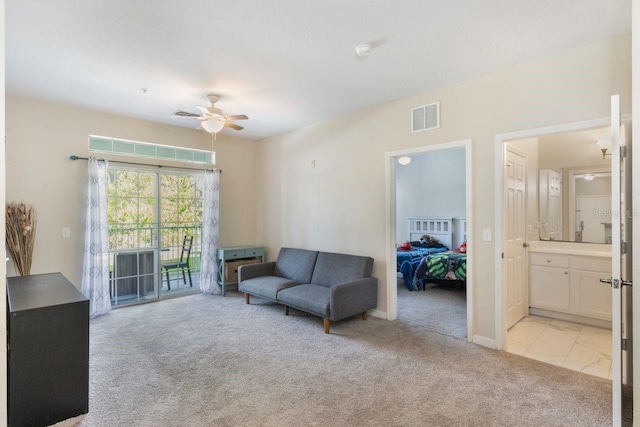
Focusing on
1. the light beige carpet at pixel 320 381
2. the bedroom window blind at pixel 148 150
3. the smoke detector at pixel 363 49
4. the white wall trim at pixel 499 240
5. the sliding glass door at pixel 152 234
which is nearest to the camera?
the light beige carpet at pixel 320 381

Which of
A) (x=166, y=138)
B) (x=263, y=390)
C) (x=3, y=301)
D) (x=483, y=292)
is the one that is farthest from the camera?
(x=166, y=138)

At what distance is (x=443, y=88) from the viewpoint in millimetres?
3574

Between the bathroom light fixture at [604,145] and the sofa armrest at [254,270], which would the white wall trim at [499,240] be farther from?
the sofa armrest at [254,270]

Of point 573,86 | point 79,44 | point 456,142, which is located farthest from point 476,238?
point 79,44

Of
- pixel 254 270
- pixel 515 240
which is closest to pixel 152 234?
pixel 254 270

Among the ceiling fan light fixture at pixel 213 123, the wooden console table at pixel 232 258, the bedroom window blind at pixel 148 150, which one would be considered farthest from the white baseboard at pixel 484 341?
the bedroom window blind at pixel 148 150

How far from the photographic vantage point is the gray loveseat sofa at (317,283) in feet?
12.1

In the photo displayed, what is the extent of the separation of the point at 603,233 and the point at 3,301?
5.43 metres

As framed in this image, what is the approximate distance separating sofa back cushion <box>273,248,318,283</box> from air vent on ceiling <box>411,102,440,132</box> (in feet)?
7.22

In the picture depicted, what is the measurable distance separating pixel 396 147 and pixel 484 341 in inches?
→ 90.5

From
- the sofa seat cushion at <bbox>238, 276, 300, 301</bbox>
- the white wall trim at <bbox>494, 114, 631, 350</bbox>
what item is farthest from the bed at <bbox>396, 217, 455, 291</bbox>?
the white wall trim at <bbox>494, 114, 631, 350</bbox>

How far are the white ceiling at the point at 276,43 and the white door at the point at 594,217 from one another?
236 cm

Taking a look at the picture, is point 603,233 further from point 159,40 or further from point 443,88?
point 159,40

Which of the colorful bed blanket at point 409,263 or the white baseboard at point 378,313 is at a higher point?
the colorful bed blanket at point 409,263
